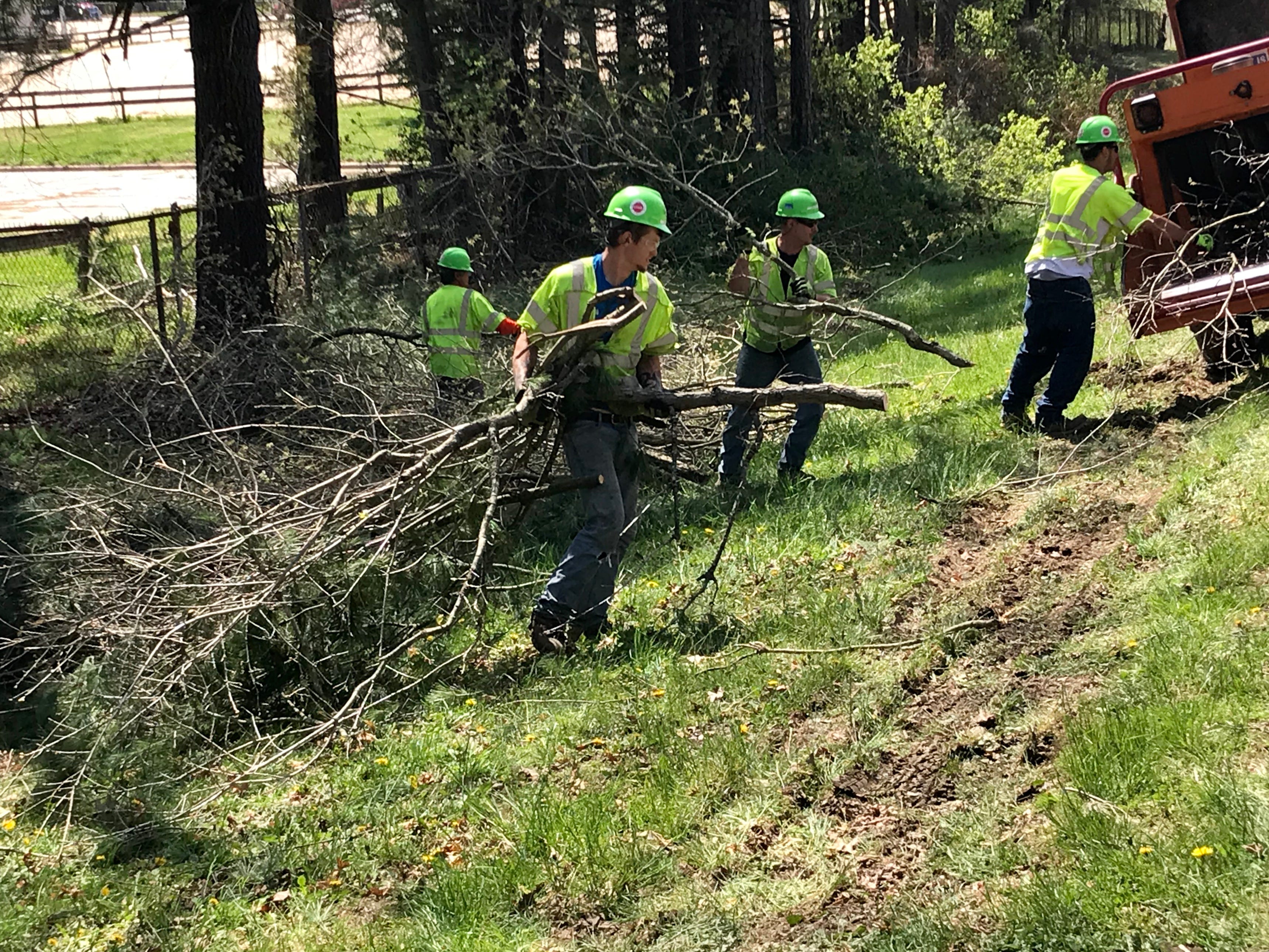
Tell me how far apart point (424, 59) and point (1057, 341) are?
11806mm

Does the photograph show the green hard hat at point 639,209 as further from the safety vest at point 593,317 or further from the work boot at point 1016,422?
the work boot at point 1016,422

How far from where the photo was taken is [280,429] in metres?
9.00

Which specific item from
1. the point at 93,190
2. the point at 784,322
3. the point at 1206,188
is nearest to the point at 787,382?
the point at 784,322

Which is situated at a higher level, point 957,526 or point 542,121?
point 542,121

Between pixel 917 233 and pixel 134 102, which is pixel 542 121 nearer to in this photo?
pixel 917 233

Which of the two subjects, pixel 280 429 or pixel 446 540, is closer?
pixel 446 540

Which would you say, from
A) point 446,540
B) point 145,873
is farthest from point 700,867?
point 446,540

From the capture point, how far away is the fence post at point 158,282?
36.6 feet

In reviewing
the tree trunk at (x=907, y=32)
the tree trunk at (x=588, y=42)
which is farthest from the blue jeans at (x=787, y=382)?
the tree trunk at (x=907, y=32)

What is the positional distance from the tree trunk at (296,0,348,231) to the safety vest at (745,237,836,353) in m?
8.59

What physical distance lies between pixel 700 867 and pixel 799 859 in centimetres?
33

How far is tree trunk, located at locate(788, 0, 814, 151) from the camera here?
18.5 m

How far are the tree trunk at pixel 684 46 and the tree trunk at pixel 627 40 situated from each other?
49 centimetres

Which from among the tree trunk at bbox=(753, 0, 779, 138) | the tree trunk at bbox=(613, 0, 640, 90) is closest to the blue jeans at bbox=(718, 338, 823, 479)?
the tree trunk at bbox=(753, 0, 779, 138)
